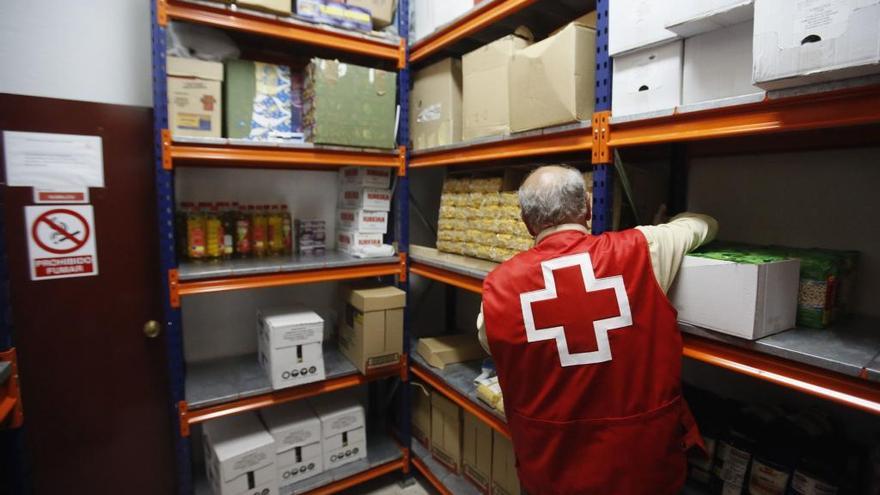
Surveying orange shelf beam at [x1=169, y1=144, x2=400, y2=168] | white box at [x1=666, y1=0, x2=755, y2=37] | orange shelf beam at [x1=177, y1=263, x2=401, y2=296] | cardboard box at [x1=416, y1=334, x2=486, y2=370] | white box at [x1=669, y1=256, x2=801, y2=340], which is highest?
white box at [x1=666, y1=0, x2=755, y2=37]

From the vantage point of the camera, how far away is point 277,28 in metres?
2.08

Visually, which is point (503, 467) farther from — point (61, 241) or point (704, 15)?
point (61, 241)

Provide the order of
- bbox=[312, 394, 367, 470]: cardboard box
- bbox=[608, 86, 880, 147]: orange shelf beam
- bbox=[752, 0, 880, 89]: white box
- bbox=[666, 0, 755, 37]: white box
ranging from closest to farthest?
bbox=[752, 0, 880, 89]: white box
bbox=[608, 86, 880, 147]: orange shelf beam
bbox=[666, 0, 755, 37]: white box
bbox=[312, 394, 367, 470]: cardboard box

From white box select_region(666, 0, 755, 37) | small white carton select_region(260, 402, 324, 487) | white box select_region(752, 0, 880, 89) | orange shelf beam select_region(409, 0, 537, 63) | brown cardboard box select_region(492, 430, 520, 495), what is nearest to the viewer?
white box select_region(752, 0, 880, 89)

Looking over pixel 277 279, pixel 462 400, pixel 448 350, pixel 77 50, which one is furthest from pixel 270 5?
pixel 462 400

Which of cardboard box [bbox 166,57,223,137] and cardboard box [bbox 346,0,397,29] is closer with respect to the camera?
cardboard box [bbox 166,57,223,137]

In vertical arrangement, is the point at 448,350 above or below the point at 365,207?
below

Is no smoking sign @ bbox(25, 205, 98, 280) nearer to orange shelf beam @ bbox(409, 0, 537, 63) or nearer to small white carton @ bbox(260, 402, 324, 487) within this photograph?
small white carton @ bbox(260, 402, 324, 487)

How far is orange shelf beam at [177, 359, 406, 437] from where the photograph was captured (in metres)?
2.07

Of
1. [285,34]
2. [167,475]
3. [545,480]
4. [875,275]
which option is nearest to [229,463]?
[167,475]

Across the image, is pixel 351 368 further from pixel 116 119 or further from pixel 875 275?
pixel 875 275

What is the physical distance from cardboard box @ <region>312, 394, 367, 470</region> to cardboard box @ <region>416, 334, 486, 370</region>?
0.49 meters

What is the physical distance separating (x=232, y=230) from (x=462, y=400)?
60.1 inches

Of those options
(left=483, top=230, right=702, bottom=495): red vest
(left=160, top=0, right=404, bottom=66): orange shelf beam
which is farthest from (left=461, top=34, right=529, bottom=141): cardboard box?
(left=483, top=230, right=702, bottom=495): red vest
